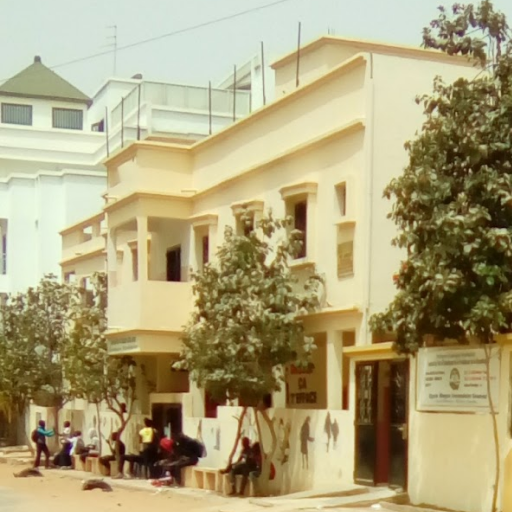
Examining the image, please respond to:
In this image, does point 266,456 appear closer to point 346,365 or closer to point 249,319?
point 346,365

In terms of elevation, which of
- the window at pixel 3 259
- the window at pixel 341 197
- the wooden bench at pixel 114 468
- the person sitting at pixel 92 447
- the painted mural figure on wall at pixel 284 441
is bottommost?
the wooden bench at pixel 114 468

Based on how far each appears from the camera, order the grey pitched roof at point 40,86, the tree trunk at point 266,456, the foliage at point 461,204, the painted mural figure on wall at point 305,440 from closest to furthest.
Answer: the foliage at point 461,204, the painted mural figure on wall at point 305,440, the tree trunk at point 266,456, the grey pitched roof at point 40,86

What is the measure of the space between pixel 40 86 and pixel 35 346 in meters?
27.8

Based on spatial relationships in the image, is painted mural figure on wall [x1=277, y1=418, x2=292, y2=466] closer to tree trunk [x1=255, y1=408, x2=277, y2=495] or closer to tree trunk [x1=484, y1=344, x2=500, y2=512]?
tree trunk [x1=255, y1=408, x2=277, y2=495]

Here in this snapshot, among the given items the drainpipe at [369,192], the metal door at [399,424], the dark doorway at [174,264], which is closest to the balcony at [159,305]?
the dark doorway at [174,264]

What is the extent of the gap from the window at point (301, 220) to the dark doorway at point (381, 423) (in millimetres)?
3868

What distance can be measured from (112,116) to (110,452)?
24558mm

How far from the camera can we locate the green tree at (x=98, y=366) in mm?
30578

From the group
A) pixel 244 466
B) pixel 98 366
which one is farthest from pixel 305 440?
pixel 98 366

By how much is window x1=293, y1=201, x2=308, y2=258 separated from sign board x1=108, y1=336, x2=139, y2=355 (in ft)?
18.8

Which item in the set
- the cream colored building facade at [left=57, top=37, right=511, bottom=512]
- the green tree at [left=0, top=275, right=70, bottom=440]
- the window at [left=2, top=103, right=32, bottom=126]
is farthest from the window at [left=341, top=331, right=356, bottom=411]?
the window at [left=2, top=103, right=32, bottom=126]

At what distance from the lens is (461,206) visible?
16.3 metres

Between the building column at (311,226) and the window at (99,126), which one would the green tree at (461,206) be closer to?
the building column at (311,226)

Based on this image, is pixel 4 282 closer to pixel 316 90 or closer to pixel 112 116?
pixel 112 116
